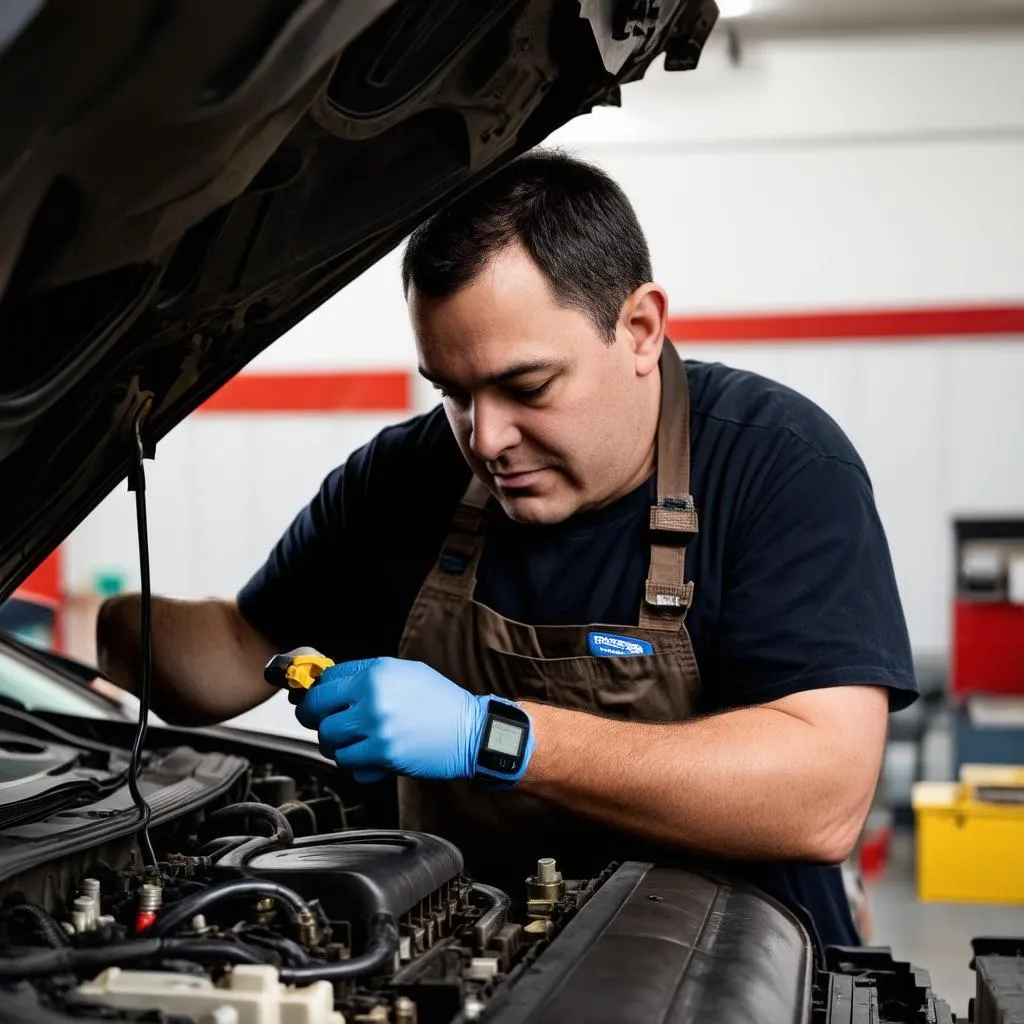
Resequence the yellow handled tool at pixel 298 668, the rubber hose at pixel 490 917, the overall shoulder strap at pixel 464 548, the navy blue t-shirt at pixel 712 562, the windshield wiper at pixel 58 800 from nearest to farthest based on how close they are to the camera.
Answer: the rubber hose at pixel 490 917 → the windshield wiper at pixel 58 800 → the yellow handled tool at pixel 298 668 → the navy blue t-shirt at pixel 712 562 → the overall shoulder strap at pixel 464 548

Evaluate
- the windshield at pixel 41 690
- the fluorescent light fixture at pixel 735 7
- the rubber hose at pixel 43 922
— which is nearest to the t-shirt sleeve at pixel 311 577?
the windshield at pixel 41 690

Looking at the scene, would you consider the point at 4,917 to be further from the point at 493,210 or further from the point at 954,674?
the point at 954,674

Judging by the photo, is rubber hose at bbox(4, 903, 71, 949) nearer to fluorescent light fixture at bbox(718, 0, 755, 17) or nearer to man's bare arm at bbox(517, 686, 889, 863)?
man's bare arm at bbox(517, 686, 889, 863)

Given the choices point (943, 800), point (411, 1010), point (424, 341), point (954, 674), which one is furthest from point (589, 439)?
point (954, 674)

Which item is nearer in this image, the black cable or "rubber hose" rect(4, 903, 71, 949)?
"rubber hose" rect(4, 903, 71, 949)

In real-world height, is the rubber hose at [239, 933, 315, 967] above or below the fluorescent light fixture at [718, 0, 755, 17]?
below

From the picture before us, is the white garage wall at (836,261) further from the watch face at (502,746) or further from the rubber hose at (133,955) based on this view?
the rubber hose at (133,955)

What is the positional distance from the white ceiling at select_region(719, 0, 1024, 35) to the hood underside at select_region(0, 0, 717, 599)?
4.69 m

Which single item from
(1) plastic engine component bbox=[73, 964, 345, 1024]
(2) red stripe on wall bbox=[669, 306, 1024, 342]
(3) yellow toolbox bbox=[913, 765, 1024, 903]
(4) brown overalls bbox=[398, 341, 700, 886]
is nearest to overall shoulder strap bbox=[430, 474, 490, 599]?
(4) brown overalls bbox=[398, 341, 700, 886]

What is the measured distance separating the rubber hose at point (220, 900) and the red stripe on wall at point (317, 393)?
205 inches

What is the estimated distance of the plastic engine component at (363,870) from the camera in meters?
1.16

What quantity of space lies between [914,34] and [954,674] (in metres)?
2.87

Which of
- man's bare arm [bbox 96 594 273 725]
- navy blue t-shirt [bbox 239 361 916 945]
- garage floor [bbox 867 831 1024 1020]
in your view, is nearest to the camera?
navy blue t-shirt [bbox 239 361 916 945]

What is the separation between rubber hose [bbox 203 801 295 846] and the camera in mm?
1444
